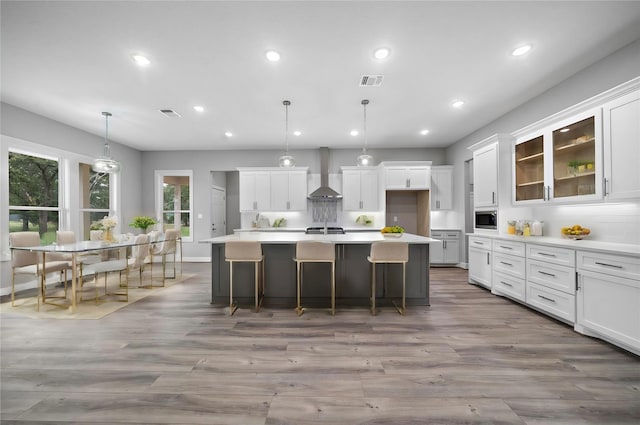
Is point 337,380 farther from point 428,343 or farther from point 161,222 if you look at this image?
point 161,222

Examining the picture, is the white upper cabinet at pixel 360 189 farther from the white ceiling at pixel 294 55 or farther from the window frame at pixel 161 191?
the window frame at pixel 161 191

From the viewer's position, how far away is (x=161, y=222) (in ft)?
24.0

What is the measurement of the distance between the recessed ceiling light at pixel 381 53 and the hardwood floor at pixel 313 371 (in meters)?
2.93

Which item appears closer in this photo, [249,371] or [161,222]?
[249,371]

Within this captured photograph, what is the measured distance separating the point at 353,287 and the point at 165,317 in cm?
240

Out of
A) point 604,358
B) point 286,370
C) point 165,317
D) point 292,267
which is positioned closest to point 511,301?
point 604,358

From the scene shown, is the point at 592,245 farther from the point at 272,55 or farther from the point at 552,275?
the point at 272,55

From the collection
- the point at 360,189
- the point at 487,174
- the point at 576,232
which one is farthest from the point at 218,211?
the point at 576,232

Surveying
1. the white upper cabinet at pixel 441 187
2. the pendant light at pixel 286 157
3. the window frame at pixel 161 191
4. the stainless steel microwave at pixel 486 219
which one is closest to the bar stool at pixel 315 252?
the pendant light at pixel 286 157

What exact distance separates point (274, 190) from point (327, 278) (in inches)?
141

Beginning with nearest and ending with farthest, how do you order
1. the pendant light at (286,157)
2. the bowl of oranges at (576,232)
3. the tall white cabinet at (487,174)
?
1. the bowl of oranges at (576,232)
2. the pendant light at (286,157)
3. the tall white cabinet at (487,174)

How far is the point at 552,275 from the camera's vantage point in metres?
3.13

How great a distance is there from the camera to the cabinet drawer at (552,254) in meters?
2.88

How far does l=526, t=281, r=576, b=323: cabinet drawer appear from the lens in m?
2.90
